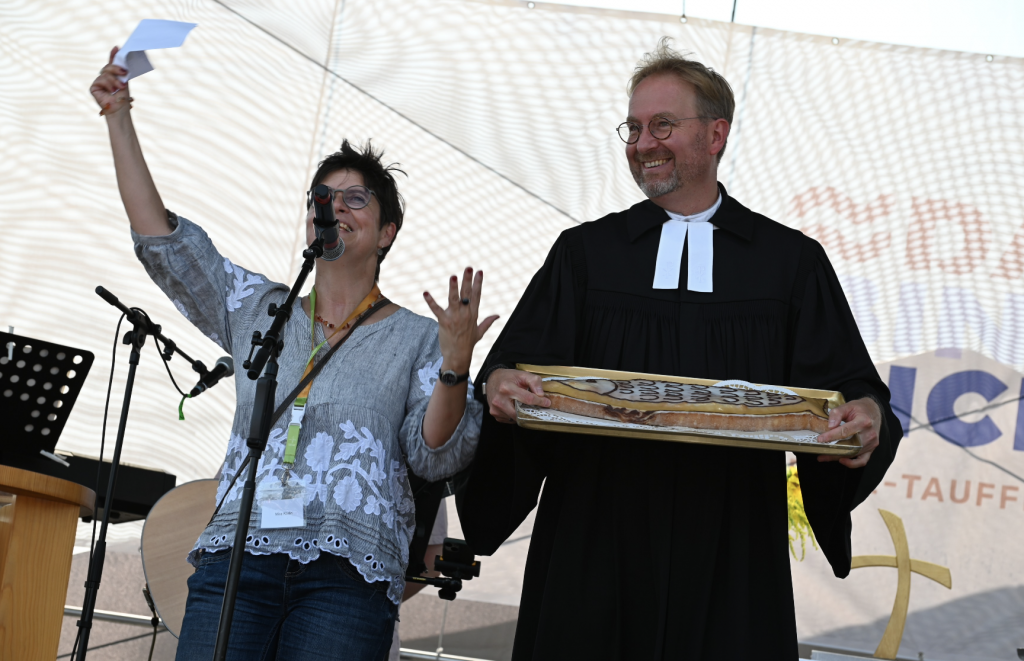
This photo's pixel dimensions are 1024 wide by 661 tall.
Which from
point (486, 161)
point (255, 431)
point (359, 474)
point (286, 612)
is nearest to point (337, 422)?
point (359, 474)

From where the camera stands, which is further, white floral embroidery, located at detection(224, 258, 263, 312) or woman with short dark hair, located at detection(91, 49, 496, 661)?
white floral embroidery, located at detection(224, 258, 263, 312)

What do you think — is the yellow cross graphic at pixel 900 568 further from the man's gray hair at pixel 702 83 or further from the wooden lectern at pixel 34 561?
the wooden lectern at pixel 34 561

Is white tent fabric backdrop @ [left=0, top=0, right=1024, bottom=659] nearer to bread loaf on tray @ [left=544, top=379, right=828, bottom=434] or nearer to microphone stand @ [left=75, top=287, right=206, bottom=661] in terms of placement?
microphone stand @ [left=75, top=287, right=206, bottom=661]

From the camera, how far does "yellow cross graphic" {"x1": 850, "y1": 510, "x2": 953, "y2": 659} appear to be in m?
4.48

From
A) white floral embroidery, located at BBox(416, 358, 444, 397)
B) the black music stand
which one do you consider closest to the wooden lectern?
the black music stand

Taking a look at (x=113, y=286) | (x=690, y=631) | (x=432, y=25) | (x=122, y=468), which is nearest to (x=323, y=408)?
(x=690, y=631)

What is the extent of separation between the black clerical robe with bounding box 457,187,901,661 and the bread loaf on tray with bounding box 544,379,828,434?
1.26 feet

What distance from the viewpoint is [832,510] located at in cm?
236

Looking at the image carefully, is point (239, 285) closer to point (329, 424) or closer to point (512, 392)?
point (329, 424)

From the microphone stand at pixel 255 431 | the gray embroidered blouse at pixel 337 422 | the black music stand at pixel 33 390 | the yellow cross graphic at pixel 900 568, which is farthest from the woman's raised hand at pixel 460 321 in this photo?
the yellow cross graphic at pixel 900 568

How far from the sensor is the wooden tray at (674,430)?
1.87 metres

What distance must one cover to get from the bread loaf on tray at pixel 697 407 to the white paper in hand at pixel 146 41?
1.39 metres

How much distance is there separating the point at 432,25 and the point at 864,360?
3.68 metres

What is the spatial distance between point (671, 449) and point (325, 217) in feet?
3.38
